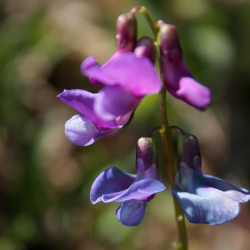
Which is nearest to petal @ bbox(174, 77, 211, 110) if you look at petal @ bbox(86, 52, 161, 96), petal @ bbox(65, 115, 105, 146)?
petal @ bbox(86, 52, 161, 96)

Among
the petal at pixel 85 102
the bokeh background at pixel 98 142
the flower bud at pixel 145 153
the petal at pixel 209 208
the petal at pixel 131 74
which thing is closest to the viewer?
the petal at pixel 131 74

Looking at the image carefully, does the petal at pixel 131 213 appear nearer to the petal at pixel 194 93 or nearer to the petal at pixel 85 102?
the petal at pixel 85 102

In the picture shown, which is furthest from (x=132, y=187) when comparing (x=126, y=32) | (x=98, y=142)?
(x=98, y=142)

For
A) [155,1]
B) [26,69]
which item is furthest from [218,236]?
[26,69]

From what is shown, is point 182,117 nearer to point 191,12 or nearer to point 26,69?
point 191,12

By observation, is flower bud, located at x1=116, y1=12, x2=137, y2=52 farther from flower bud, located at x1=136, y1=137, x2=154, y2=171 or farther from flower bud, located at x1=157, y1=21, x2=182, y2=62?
flower bud, located at x1=136, y1=137, x2=154, y2=171

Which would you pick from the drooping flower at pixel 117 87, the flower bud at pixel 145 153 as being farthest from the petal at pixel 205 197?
the drooping flower at pixel 117 87

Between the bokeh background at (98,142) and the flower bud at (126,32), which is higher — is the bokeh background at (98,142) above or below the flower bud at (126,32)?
below

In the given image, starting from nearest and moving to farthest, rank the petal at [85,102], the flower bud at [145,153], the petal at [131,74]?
the petal at [131,74]
the petal at [85,102]
the flower bud at [145,153]
